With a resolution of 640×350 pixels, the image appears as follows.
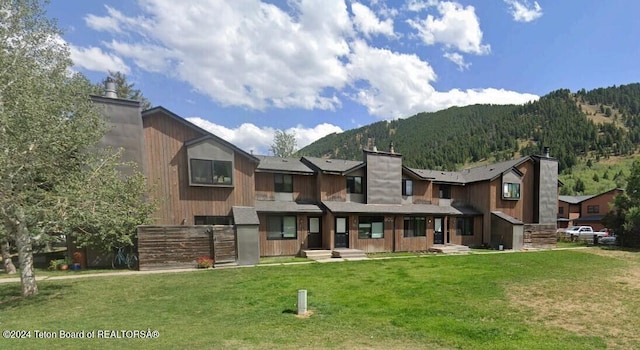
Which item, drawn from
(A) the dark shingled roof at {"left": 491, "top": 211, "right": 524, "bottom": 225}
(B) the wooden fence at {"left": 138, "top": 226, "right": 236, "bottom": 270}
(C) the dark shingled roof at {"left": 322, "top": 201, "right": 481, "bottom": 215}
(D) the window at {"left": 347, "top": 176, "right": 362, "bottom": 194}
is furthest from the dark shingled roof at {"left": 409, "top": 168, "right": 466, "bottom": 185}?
(B) the wooden fence at {"left": 138, "top": 226, "right": 236, "bottom": 270}

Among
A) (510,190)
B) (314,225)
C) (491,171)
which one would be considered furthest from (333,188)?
(510,190)

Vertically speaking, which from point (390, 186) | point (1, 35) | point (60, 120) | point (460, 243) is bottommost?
point (460, 243)

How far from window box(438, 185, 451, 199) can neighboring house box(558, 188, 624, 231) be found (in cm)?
2823

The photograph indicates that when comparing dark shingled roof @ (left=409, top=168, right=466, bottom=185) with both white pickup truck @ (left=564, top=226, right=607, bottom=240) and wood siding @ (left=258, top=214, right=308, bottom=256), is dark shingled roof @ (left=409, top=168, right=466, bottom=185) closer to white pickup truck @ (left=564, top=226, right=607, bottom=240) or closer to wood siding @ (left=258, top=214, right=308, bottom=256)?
wood siding @ (left=258, top=214, right=308, bottom=256)

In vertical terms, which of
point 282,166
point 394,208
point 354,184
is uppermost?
point 282,166

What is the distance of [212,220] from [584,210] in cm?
5420

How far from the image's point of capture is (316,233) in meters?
Result: 21.6

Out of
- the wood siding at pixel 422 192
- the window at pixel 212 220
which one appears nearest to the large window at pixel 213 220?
the window at pixel 212 220

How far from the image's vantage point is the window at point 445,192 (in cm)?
2727

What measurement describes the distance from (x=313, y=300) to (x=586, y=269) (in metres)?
14.6

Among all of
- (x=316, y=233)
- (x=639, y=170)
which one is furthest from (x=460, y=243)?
(x=639, y=170)

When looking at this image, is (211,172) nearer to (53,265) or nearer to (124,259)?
(124,259)

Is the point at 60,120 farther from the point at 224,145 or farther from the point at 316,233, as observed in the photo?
the point at 316,233

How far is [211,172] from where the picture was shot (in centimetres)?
1834
